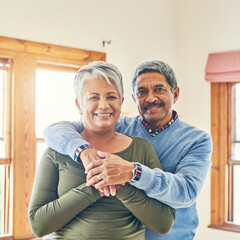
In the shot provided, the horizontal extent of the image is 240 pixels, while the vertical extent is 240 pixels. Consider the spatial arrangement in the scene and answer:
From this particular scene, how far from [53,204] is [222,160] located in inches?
135

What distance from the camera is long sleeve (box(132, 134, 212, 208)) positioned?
1061 mm

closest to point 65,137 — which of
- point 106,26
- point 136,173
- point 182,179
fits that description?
point 136,173

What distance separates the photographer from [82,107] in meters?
1.15

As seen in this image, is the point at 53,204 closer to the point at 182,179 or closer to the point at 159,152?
the point at 182,179

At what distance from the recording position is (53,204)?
41.0 inches

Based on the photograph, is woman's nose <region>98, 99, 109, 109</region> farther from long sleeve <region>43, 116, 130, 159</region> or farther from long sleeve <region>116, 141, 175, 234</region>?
long sleeve <region>116, 141, 175, 234</region>

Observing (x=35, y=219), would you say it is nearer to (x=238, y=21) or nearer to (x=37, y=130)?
(x=37, y=130)

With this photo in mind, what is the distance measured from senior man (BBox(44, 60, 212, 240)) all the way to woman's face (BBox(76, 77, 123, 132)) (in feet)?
0.27

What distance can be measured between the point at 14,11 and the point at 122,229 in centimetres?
261

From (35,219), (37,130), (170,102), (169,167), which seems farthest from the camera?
(37,130)

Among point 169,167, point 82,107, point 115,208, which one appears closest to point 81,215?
point 115,208

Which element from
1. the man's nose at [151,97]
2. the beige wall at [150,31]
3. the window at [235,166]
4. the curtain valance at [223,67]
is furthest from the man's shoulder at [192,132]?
the window at [235,166]

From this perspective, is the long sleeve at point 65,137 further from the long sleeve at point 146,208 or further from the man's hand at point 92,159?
the long sleeve at point 146,208

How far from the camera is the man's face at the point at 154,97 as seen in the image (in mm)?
1453
